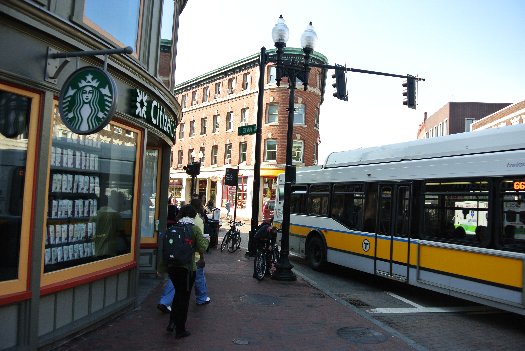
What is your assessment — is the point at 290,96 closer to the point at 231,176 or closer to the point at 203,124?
the point at 231,176

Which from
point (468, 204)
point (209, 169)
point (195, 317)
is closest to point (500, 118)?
point (209, 169)

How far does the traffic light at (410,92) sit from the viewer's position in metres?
13.8

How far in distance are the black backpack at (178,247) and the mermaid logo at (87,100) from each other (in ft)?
5.67

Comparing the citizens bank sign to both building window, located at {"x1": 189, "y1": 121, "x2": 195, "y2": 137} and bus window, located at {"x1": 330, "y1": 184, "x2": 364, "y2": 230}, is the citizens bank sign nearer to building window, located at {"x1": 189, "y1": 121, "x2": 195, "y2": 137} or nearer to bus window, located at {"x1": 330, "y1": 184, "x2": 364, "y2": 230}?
bus window, located at {"x1": 330, "y1": 184, "x2": 364, "y2": 230}

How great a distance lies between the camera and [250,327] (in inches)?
255

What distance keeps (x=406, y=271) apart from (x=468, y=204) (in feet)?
6.45

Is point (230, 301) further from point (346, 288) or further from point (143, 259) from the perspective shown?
point (346, 288)

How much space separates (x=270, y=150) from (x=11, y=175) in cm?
3103

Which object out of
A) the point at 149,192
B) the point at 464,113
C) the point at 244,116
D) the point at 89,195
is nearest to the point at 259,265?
the point at 149,192

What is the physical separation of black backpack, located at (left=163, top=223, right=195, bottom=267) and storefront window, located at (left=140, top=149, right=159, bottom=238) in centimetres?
430

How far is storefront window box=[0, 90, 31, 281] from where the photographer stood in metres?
4.47

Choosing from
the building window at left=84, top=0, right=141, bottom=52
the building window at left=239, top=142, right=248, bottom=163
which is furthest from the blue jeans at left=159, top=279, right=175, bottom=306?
the building window at left=239, top=142, right=248, bottom=163

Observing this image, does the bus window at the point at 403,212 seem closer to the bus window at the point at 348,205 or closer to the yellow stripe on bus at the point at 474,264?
the yellow stripe on bus at the point at 474,264

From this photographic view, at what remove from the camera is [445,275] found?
816 centimetres
